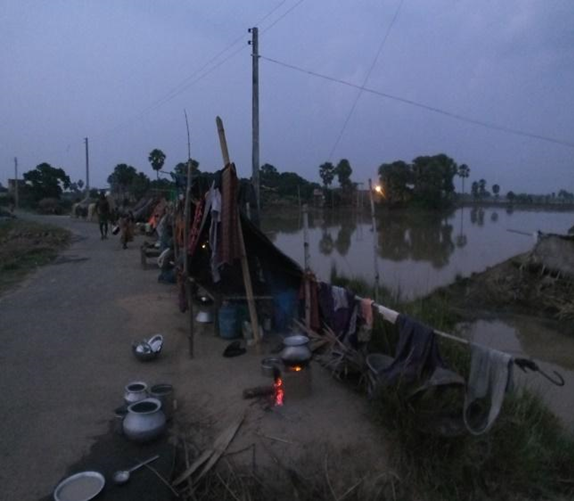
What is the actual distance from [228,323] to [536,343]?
6.58 metres

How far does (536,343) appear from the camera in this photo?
29.8 ft

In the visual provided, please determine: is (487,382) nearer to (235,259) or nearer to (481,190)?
(235,259)

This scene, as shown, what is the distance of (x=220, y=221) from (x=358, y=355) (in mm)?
2325

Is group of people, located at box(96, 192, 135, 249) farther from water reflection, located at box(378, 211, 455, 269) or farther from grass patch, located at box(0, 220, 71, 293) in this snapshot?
water reflection, located at box(378, 211, 455, 269)

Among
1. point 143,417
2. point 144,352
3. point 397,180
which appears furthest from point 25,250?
point 397,180

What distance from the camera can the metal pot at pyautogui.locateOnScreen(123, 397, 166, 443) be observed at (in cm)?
342

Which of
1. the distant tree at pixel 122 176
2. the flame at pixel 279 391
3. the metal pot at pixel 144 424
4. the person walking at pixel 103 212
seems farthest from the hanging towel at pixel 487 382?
the distant tree at pixel 122 176

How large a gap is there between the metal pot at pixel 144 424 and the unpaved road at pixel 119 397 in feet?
0.84

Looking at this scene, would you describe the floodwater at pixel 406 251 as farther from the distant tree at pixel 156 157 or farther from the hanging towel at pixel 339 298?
the distant tree at pixel 156 157

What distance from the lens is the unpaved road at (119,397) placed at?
3.32 meters


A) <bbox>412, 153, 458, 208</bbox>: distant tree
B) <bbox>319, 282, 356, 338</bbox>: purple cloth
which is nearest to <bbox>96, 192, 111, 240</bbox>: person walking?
<bbox>319, 282, 356, 338</bbox>: purple cloth

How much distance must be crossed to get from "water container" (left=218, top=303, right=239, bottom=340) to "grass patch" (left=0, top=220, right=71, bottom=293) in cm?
577

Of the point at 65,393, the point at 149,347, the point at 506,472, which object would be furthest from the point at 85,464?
the point at 506,472

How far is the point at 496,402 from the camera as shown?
2.90m
